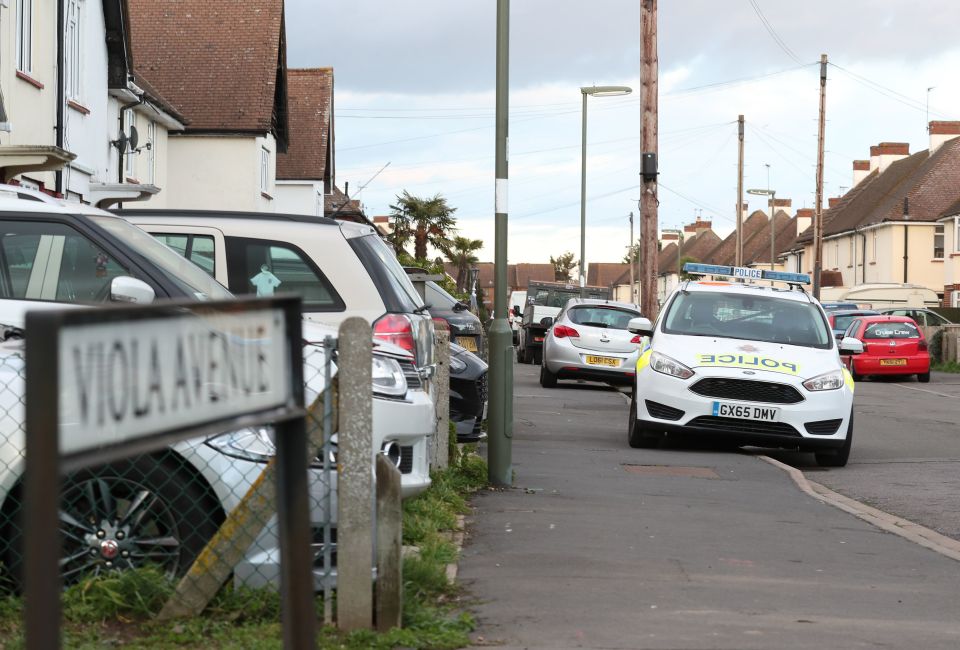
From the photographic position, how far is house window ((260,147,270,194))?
36.3 m

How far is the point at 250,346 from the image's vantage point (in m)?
2.68

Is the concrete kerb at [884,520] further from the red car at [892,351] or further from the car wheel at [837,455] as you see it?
the red car at [892,351]

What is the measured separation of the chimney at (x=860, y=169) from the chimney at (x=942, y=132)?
9767 millimetres

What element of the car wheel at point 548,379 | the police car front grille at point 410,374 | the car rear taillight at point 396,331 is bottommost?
the car wheel at point 548,379

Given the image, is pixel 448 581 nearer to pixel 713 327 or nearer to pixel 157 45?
pixel 713 327

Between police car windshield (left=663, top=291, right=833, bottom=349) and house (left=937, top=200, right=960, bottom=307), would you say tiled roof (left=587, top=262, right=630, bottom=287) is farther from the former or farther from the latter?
police car windshield (left=663, top=291, right=833, bottom=349)

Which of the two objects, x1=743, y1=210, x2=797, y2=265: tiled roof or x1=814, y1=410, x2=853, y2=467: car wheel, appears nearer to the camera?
x1=814, y1=410, x2=853, y2=467: car wheel

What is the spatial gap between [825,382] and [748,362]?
730 millimetres

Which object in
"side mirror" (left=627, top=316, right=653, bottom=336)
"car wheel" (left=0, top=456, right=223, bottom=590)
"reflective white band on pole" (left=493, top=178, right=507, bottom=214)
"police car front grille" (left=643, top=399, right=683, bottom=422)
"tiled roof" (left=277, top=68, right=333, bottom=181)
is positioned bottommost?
"police car front grille" (left=643, top=399, right=683, bottom=422)

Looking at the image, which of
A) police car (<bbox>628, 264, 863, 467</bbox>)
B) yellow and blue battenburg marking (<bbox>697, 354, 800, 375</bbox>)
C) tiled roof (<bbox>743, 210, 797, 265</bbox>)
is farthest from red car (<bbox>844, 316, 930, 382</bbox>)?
tiled roof (<bbox>743, 210, 797, 265</bbox>)

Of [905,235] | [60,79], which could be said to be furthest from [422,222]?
[60,79]

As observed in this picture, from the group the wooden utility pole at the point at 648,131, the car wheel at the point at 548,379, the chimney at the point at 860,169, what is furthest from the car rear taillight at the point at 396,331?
the chimney at the point at 860,169

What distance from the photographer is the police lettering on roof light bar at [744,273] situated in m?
16.9

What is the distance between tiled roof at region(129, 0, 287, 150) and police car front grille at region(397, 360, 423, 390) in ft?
93.6
